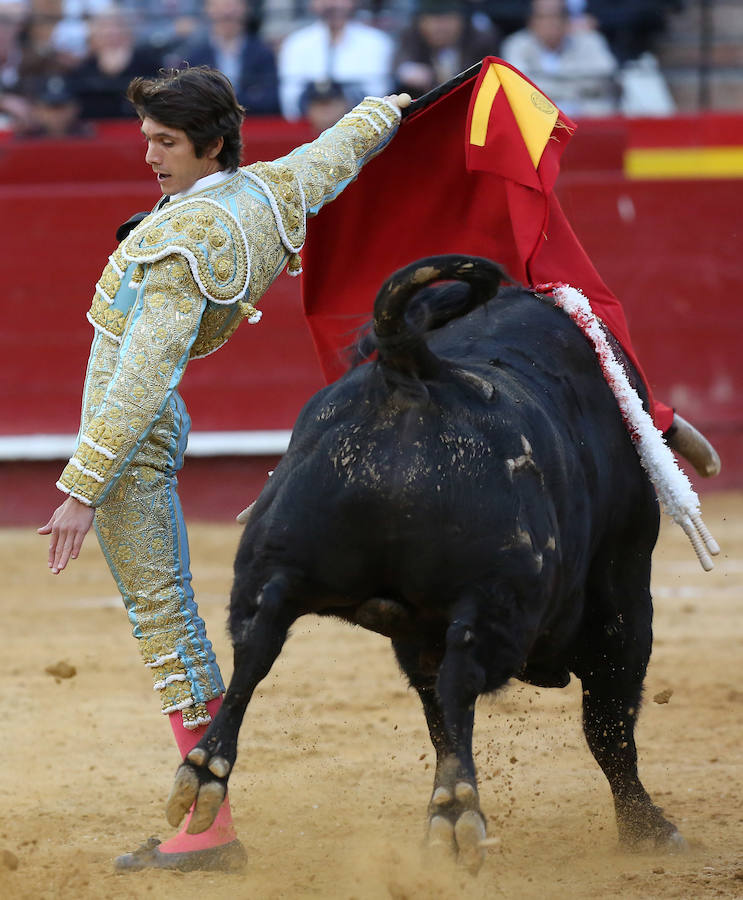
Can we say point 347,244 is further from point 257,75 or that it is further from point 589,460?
point 257,75

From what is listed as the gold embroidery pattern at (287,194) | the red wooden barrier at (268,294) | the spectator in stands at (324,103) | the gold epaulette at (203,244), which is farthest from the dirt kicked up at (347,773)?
the spectator in stands at (324,103)

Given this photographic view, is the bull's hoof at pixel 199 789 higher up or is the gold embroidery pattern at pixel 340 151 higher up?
the gold embroidery pattern at pixel 340 151

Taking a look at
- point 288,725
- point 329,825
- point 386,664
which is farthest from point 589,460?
point 386,664

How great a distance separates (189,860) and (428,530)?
38.6 inches

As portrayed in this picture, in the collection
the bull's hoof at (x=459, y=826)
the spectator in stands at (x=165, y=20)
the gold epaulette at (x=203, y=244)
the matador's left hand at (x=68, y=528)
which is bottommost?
the bull's hoof at (x=459, y=826)

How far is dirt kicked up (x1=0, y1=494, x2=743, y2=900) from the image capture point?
2727 mm

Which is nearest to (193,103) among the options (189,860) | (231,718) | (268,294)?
(231,718)

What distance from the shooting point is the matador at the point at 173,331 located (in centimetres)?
247

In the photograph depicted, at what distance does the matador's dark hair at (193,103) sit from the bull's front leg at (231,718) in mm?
823

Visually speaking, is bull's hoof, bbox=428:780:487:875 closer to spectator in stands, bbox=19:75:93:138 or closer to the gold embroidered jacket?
the gold embroidered jacket

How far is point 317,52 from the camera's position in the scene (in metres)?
7.33

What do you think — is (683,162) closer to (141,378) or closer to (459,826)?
(141,378)

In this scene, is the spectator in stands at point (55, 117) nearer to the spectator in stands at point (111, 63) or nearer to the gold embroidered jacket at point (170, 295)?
the spectator in stands at point (111, 63)

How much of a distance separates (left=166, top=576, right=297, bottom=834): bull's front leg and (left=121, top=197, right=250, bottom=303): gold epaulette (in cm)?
57
